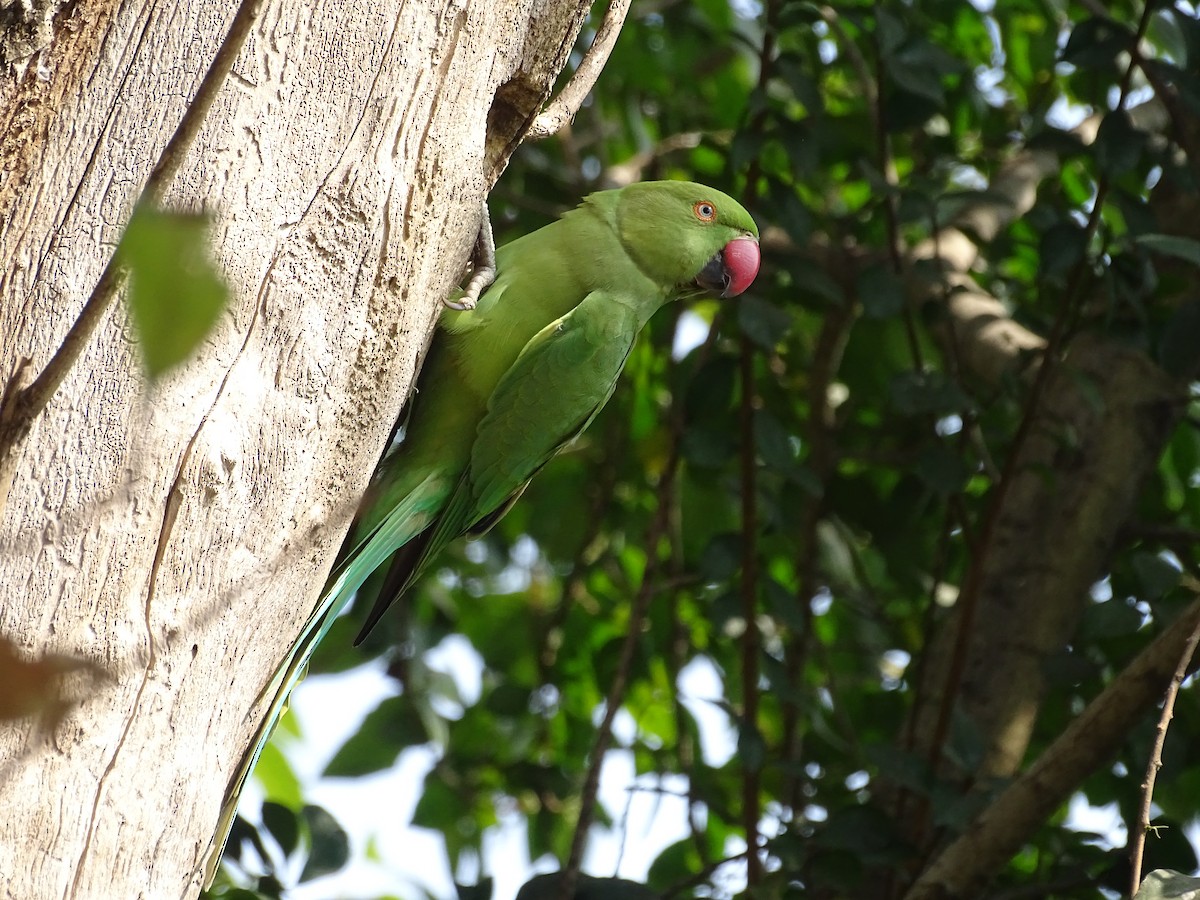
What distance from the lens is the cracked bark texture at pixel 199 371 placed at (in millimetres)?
1161

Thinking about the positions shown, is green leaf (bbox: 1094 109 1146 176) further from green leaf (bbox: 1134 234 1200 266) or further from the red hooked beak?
the red hooked beak

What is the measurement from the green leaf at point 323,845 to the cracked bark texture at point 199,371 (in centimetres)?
83

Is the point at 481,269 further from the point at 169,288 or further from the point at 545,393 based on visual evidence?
the point at 169,288

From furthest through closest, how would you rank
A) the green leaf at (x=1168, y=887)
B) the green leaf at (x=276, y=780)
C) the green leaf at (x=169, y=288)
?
the green leaf at (x=276, y=780) → the green leaf at (x=1168, y=887) → the green leaf at (x=169, y=288)

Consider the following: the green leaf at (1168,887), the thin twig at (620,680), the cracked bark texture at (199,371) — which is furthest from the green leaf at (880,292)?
the green leaf at (1168,887)

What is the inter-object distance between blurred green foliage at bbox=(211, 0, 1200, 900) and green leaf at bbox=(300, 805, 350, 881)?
0.03ft

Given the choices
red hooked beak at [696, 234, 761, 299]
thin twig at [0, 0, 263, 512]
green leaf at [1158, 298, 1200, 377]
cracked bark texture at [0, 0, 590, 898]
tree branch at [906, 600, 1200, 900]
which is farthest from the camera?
red hooked beak at [696, 234, 761, 299]

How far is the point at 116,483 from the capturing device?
121 centimetres

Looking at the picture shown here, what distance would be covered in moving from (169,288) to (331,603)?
55.5 inches

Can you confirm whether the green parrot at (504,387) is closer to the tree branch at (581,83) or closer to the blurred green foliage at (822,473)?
the blurred green foliage at (822,473)

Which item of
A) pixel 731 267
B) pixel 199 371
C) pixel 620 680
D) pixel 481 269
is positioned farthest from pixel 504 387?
pixel 199 371

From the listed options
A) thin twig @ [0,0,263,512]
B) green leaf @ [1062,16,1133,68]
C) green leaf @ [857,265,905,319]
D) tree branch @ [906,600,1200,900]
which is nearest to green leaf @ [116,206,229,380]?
thin twig @ [0,0,263,512]

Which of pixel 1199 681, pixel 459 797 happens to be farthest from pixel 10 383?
pixel 1199 681

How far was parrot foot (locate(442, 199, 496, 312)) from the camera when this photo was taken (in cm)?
204
